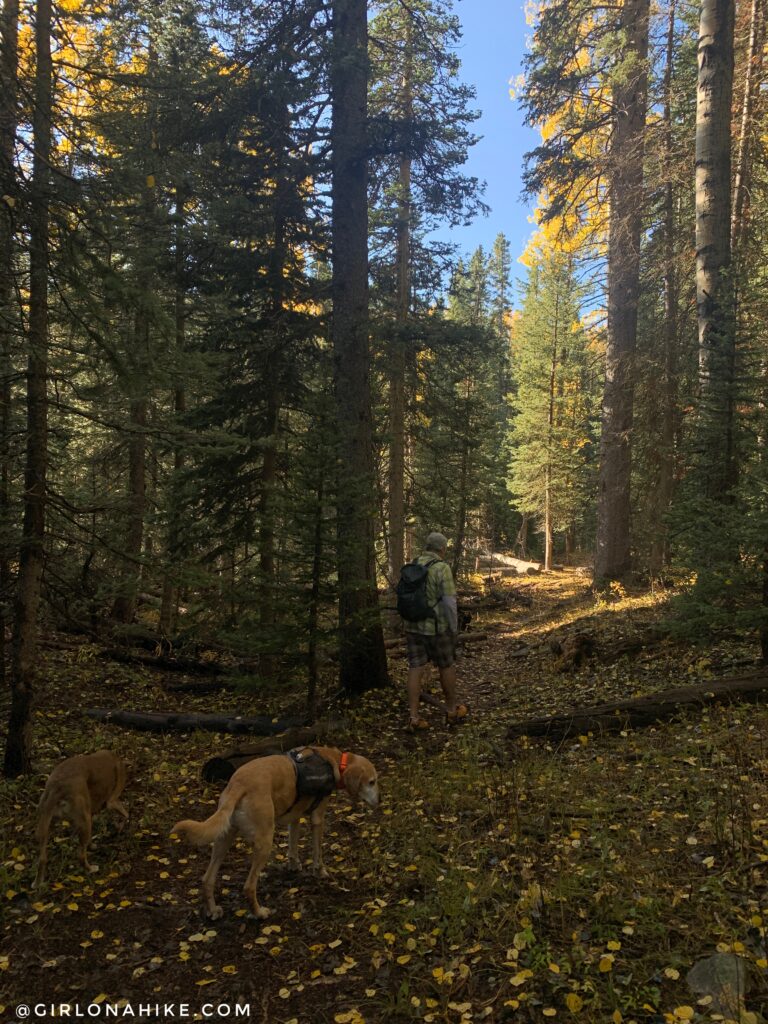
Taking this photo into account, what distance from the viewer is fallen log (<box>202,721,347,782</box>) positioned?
5.76m

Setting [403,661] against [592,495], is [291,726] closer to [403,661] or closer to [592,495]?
[403,661]

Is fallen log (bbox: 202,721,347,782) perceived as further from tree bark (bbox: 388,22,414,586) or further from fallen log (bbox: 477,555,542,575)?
fallen log (bbox: 477,555,542,575)

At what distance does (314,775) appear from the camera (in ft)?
14.3

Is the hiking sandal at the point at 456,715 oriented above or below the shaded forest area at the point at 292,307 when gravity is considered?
below

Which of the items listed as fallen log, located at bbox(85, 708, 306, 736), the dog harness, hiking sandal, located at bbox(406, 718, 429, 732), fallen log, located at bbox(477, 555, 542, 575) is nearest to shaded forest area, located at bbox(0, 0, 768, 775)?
fallen log, located at bbox(85, 708, 306, 736)

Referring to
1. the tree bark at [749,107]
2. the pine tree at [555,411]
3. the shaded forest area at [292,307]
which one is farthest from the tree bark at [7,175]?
the pine tree at [555,411]

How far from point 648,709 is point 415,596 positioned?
2992 mm

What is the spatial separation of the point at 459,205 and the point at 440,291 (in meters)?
5.25

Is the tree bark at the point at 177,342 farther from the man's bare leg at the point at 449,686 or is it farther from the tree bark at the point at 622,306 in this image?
the tree bark at the point at 622,306

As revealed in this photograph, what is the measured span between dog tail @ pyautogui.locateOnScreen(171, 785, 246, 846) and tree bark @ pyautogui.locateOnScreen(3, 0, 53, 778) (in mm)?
3112

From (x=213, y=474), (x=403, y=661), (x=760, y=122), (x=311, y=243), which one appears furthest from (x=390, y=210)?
(x=403, y=661)

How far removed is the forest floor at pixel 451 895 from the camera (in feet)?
10.3

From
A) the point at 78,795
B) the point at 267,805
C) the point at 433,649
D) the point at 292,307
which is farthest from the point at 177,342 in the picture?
the point at 267,805

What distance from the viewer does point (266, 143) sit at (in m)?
9.72
